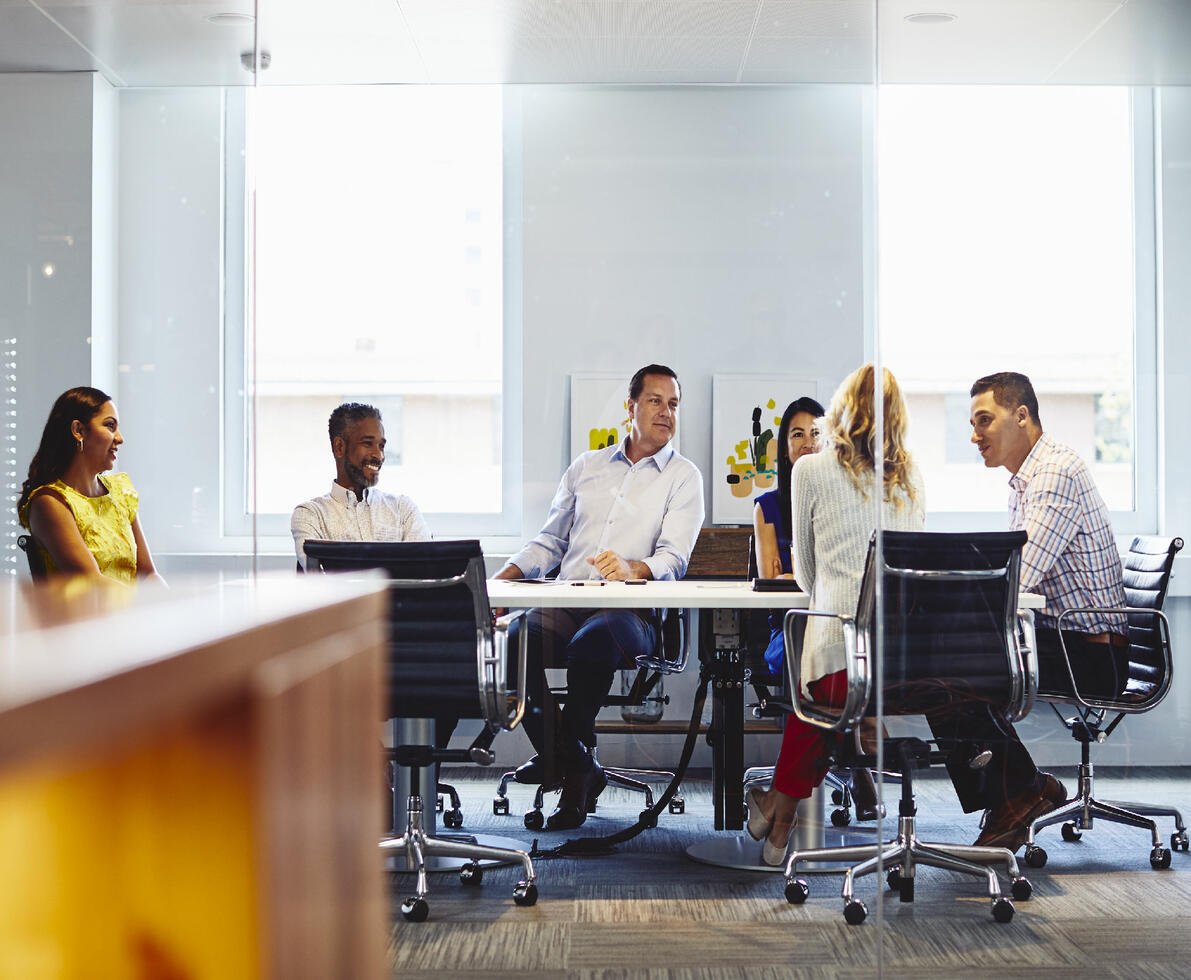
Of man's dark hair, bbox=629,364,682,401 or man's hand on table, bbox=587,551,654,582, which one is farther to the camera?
man's dark hair, bbox=629,364,682,401

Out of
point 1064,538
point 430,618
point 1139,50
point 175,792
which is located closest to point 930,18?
point 1139,50

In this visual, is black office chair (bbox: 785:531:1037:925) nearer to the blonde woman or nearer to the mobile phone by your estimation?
the blonde woman

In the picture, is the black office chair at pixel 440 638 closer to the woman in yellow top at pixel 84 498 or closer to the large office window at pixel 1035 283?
the woman in yellow top at pixel 84 498

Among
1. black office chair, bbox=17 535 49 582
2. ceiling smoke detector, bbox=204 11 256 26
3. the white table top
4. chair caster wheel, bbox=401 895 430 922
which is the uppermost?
ceiling smoke detector, bbox=204 11 256 26

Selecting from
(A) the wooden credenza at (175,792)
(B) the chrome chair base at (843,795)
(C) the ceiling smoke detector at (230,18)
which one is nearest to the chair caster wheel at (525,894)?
(B) the chrome chair base at (843,795)

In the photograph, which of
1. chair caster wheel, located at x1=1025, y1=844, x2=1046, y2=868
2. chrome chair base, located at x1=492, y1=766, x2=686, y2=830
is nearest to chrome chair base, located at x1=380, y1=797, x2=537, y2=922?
chrome chair base, located at x1=492, y1=766, x2=686, y2=830

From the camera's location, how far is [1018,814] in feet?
10.3

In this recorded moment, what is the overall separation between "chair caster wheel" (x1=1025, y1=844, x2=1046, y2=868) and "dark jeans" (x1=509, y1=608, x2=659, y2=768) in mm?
1195

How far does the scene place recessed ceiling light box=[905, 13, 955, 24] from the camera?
10.6 feet

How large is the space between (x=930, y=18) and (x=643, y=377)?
127cm

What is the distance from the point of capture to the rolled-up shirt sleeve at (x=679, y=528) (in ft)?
12.2

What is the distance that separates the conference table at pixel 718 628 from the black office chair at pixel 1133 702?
2.29ft

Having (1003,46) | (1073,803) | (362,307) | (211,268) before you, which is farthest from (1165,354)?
(211,268)

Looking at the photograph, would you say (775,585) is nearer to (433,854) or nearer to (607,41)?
(433,854)
